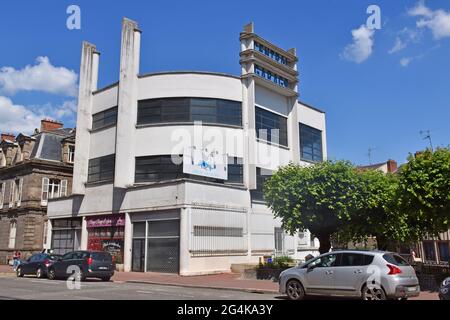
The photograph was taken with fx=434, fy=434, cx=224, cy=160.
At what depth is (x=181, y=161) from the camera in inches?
1137

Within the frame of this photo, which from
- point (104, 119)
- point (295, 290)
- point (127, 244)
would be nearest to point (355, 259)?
point (295, 290)

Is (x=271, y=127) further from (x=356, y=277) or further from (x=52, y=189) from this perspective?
(x=52, y=189)

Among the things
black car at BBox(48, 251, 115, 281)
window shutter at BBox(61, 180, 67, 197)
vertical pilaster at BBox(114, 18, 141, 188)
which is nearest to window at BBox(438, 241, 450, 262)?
vertical pilaster at BBox(114, 18, 141, 188)

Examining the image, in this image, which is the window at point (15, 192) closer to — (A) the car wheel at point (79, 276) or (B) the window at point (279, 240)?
(A) the car wheel at point (79, 276)

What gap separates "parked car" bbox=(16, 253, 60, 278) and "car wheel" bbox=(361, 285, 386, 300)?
660 inches

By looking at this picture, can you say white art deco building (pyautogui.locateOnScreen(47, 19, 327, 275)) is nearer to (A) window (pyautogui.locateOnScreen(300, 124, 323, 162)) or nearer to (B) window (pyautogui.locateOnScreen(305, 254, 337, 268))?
(A) window (pyautogui.locateOnScreen(300, 124, 323, 162))

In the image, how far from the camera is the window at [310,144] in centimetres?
3716

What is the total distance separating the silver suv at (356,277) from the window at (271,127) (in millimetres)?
19355

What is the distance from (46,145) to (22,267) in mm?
20762

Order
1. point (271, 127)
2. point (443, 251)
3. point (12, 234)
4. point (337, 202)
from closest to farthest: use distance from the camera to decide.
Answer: point (337, 202), point (271, 127), point (443, 251), point (12, 234)

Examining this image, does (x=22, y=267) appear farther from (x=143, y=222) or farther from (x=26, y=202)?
(x=26, y=202)

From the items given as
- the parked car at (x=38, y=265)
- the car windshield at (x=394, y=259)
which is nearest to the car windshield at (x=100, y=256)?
the parked car at (x=38, y=265)

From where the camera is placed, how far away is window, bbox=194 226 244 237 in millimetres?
25562

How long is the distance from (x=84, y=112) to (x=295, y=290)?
26.2 m
